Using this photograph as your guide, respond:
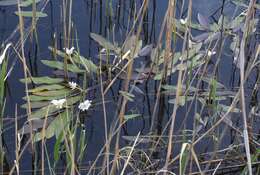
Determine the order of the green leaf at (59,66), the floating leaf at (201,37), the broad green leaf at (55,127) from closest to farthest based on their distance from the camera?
1. the broad green leaf at (55,127)
2. the green leaf at (59,66)
3. the floating leaf at (201,37)

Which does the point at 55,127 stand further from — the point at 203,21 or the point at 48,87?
the point at 203,21

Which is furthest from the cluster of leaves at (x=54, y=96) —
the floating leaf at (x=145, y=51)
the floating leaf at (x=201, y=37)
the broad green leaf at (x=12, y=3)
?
the floating leaf at (x=201, y=37)

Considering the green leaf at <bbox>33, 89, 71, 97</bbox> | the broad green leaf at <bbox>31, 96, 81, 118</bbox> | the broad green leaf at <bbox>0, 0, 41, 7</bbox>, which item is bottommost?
the broad green leaf at <bbox>31, 96, 81, 118</bbox>

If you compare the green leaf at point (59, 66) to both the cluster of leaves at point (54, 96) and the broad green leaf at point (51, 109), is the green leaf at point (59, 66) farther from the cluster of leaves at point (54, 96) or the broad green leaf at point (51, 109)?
the broad green leaf at point (51, 109)

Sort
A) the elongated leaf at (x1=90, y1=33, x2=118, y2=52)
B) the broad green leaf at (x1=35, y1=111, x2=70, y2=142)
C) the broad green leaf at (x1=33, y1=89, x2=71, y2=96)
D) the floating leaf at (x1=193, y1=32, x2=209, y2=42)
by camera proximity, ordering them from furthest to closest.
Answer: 1. the floating leaf at (x1=193, y1=32, x2=209, y2=42)
2. the elongated leaf at (x1=90, y1=33, x2=118, y2=52)
3. the broad green leaf at (x1=33, y1=89, x2=71, y2=96)
4. the broad green leaf at (x1=35, y1=111, x2=70, y2=142)

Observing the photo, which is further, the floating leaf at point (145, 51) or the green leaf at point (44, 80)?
the floating leaf at point (145, 51)

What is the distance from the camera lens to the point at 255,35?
1941 millimetres

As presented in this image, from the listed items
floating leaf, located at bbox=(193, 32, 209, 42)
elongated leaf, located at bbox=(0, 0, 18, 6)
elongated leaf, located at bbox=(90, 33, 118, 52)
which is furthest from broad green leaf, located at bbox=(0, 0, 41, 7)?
floating leaf, located at bbox=(193, 32, 209, 42)

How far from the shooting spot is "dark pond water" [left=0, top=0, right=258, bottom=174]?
4.99 feet

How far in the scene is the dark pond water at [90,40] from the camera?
1522 mm

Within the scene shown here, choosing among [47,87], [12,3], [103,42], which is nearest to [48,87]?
[47,87]

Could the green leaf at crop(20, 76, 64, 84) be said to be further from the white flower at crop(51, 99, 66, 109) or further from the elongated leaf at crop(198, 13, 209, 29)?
the elongated leaf at crop(198, 13, 209, 29)

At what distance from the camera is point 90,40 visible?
1848mm

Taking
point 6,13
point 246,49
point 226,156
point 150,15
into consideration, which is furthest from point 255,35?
point 6,13
